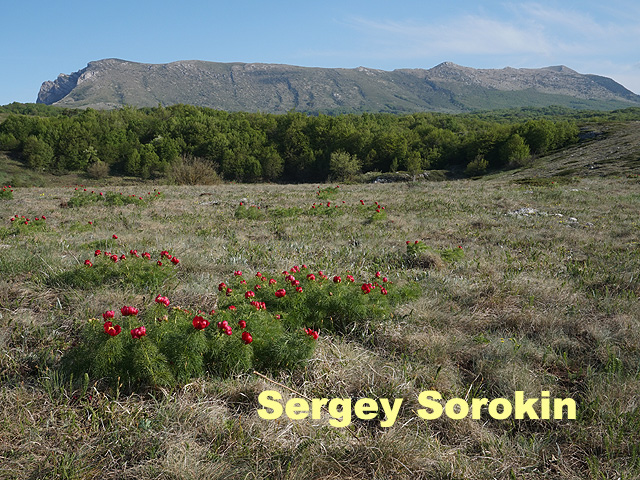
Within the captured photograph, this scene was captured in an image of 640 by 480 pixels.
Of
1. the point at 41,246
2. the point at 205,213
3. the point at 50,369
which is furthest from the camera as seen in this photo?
the point at 205,213

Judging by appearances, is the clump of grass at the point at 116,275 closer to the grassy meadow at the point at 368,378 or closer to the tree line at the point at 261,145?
the grassy meadow at the point at 368,378

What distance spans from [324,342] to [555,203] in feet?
42.6

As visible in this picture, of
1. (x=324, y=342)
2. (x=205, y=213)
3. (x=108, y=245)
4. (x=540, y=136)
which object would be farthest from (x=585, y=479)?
(x=540, y=136)

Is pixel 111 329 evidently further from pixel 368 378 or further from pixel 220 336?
pixel 368 378

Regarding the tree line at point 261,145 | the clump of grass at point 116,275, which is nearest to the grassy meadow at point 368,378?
the clump of grass at point 116,275

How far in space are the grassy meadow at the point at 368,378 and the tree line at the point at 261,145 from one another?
157 feet

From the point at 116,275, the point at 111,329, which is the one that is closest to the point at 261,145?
the point at 116,275

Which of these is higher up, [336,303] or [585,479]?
[336,303]

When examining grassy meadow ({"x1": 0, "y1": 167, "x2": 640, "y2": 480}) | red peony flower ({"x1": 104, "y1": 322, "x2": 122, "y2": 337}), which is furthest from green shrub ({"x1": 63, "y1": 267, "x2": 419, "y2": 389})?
grassy meadow ({"x1": 0, "y1": 167, "x2": 640, "y2": 480})

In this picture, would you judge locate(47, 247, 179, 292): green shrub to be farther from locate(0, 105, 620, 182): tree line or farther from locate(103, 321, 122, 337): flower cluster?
locate(0, 105, 620, 182): tree line

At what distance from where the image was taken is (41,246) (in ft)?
19.4

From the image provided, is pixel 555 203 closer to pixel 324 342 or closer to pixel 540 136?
pixel 324 342

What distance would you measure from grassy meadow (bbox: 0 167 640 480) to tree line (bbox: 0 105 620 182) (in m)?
47.9

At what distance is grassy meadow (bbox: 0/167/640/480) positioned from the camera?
2.01 metres
